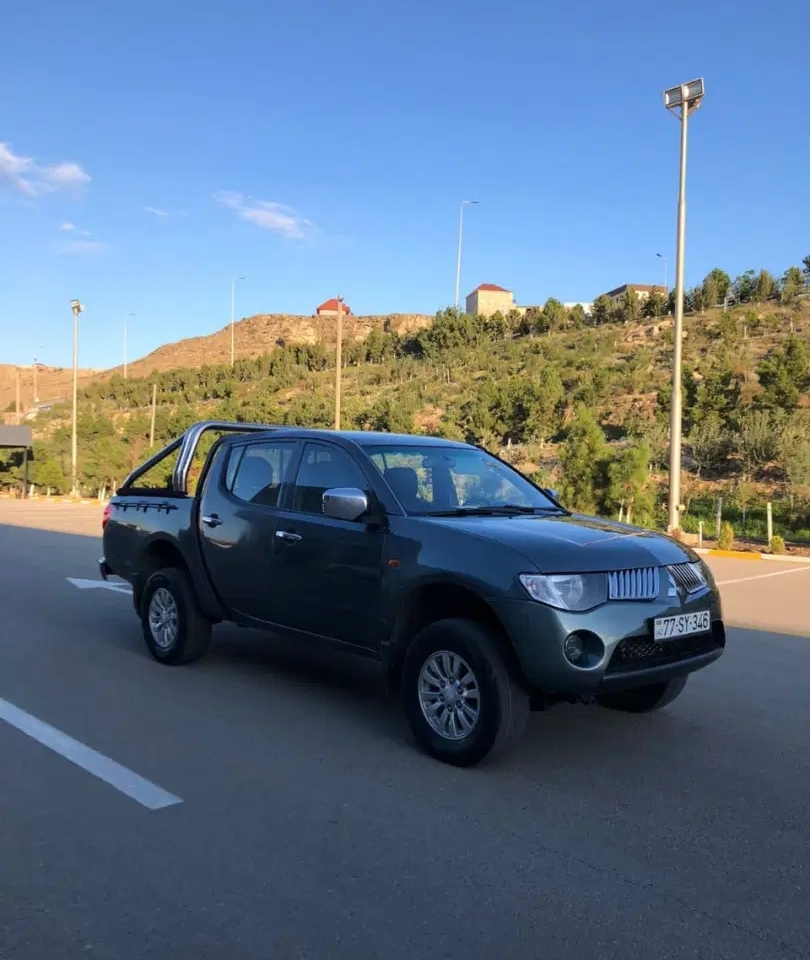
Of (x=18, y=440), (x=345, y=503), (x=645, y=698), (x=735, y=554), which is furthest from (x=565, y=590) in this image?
(x=18, y=440)

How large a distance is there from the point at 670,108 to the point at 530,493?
52.1 ft

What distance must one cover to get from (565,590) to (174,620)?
142 inches

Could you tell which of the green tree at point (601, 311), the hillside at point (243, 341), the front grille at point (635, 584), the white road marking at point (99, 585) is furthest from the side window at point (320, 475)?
the hillside at point (243, 341)

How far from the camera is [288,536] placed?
5836 millimetres

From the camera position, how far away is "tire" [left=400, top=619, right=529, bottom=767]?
4.61 meters

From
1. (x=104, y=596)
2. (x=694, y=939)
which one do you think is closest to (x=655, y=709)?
(x=694, y=939)

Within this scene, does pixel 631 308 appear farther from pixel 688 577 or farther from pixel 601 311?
pixel 688 577

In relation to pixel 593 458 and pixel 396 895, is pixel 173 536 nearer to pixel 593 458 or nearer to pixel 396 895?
pixel 396 895

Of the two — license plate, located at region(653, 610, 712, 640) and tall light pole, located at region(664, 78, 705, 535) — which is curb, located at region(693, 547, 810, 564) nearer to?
tall light pole, located at region(664, 78, 705, 535)

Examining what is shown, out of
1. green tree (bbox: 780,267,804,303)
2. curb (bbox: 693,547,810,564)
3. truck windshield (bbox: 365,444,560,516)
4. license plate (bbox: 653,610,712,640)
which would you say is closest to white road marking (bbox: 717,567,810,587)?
curb (bbox: 693,547,810,564)

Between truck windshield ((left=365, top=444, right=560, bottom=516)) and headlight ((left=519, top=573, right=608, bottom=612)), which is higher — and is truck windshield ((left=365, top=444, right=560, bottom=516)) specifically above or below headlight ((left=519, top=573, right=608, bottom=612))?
above

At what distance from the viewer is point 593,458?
22.3m

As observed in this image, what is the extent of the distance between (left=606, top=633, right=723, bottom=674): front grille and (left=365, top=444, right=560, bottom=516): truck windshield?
1.33 m

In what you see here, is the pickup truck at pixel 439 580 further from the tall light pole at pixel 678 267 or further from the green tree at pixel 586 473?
the green tree at pixel 586 473
